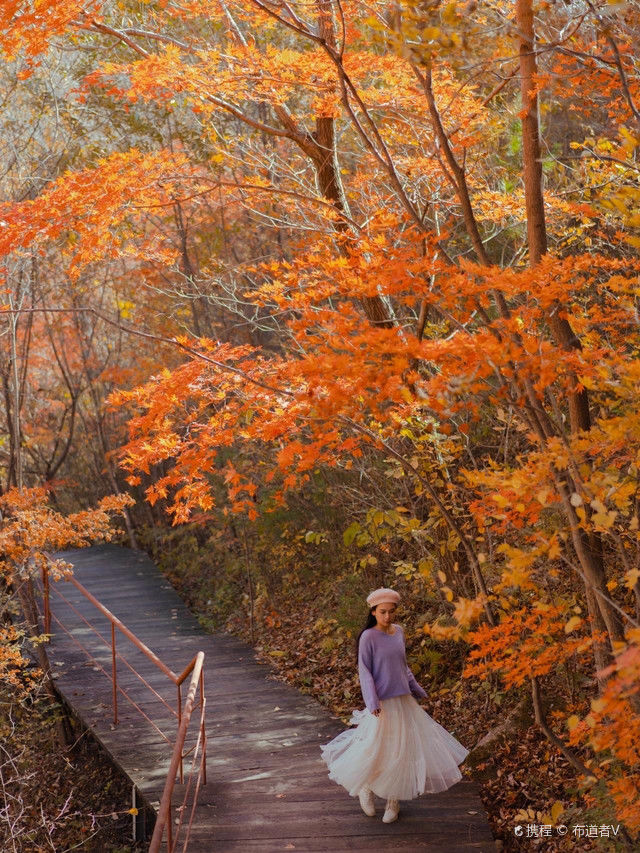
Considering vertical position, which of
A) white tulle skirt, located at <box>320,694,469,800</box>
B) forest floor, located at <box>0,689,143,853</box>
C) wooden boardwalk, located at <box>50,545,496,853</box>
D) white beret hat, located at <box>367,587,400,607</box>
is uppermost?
white beret hat, located at <box>367,587,400,607</box>

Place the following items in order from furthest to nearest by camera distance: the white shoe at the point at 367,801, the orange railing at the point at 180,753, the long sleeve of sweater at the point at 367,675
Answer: the white shoe at the point at 367,801
the long sleeve of sweater at the point at 367,675
the orange railing at the point at 180,753

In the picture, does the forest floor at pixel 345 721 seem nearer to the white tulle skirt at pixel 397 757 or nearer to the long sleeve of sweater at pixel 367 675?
the white tulle skirt at pixel 397 757

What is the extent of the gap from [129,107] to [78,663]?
31.6ft

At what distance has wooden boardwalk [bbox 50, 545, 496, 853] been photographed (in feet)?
18.9

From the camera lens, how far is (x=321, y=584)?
509 inches

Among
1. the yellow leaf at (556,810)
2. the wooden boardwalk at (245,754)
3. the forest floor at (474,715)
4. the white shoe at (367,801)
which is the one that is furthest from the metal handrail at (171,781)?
the yellow leaf at (556,810)

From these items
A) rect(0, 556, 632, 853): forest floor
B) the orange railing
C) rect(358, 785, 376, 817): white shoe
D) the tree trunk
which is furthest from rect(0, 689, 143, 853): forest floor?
the tree trunk

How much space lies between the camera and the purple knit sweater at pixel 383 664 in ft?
18.7

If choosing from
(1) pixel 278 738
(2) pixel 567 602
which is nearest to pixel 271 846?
(1) pixel 278 738

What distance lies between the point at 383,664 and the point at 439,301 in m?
2.44

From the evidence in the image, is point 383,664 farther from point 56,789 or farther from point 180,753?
point 56,789

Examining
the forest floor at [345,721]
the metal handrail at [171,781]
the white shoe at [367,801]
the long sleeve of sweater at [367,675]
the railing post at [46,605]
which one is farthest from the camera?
the railing post at [46,605]

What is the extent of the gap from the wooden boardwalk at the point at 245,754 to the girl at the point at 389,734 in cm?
29

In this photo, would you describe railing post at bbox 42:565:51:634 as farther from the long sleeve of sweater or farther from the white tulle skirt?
the long sleeve of sweater
